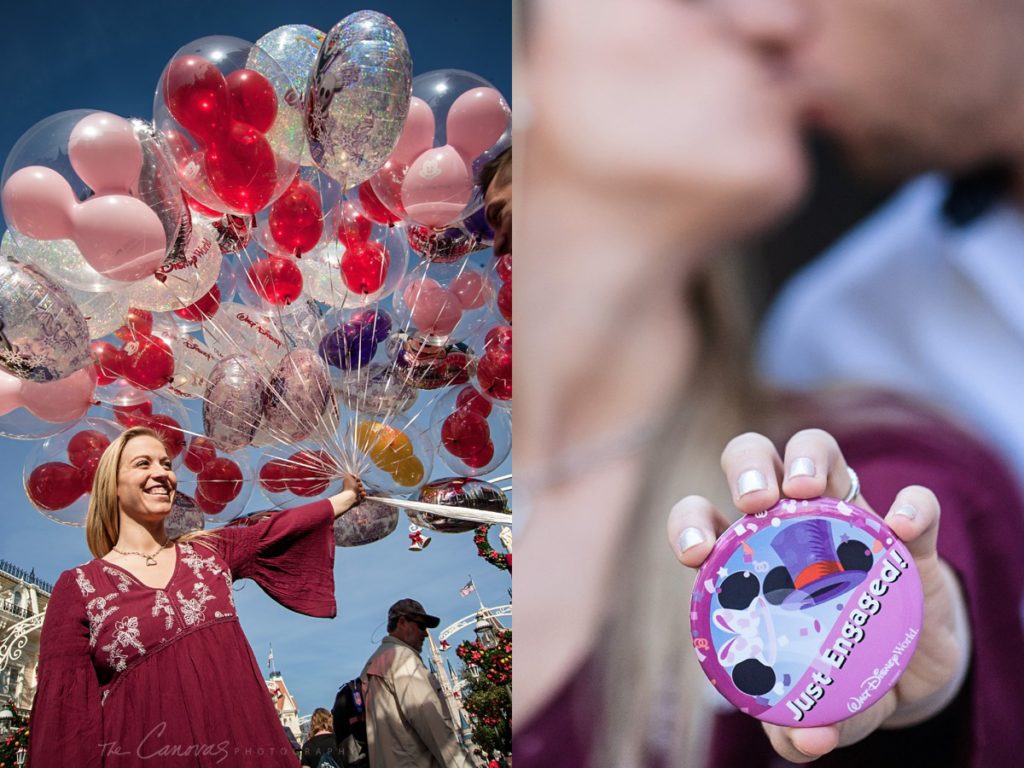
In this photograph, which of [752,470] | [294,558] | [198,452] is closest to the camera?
[752,470]

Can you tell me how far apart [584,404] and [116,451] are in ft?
3.36

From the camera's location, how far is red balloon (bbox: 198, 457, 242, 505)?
356 cm

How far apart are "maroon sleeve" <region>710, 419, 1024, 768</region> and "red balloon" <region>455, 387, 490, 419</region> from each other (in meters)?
2.07

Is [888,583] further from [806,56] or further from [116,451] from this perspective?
[116,451]

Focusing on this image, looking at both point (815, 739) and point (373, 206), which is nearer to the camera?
point (815, 739)

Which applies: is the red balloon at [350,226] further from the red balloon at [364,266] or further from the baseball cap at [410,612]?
the baseball cap at [410,612]

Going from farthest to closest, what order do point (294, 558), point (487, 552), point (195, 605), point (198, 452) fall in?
point (487, 552)
point (198, 452)
point (294, 558)
point (195, 605)

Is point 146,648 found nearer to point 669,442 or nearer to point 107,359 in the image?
point 669,442

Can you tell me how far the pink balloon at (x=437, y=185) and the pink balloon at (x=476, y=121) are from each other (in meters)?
0.04

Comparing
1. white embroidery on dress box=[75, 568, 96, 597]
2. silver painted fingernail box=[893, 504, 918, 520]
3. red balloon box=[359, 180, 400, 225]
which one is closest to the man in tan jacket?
white embroidery on dress box=[75, 568, 96, 597]

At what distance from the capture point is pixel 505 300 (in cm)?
314

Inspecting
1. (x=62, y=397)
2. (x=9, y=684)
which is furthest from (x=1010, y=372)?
(x=9, y=684)

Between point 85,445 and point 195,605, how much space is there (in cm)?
164

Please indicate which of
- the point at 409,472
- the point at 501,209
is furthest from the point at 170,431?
the point at 501,209
